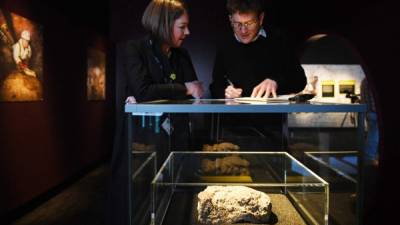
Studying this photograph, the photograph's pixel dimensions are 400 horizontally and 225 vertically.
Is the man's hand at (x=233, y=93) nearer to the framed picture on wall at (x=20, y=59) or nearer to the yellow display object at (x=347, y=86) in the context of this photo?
the framed picture on wall at (x=20, y=59)

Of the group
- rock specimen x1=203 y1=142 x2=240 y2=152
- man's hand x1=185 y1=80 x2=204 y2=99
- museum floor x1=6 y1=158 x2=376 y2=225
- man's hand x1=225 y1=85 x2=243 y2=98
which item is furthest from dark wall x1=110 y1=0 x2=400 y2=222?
rock specimen x1=203 y1=142 x2=240 y2=152

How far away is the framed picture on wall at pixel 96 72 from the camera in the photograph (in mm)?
8003

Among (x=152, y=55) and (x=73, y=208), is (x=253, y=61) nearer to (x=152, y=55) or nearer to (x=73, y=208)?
(x=152, y=55)

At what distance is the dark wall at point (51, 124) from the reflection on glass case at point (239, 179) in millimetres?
3536

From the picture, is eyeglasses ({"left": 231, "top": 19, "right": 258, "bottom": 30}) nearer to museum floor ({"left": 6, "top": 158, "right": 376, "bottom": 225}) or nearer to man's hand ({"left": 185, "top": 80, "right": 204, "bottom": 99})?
man's hand ({"left": 185, "top": 80, "right": 204, "bottom": 99})

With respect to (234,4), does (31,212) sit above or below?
below

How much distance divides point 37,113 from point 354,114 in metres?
5.12

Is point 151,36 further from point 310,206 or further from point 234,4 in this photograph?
point 310,206

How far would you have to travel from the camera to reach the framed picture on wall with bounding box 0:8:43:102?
169 inches

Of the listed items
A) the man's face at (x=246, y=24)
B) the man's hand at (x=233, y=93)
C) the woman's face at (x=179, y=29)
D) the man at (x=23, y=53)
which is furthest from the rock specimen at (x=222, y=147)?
the man at (x=23, y=53)

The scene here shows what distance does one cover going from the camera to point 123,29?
13.2 feet

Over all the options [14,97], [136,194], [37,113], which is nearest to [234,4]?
[136,194]

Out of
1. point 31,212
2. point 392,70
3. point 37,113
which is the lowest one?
point 31,212

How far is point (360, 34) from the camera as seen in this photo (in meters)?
4.27
